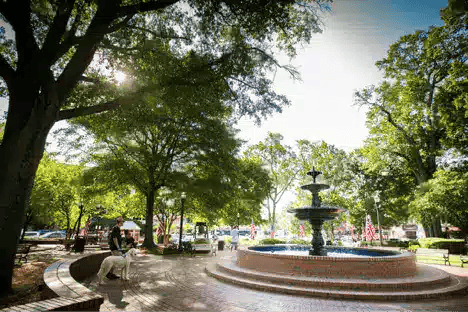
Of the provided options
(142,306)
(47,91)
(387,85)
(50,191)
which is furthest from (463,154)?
(50,191)

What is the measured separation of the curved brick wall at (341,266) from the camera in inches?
331

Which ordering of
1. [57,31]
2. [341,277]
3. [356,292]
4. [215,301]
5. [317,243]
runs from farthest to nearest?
1. [317,243]
2. [341,277]
3. [57,31]
4. [356,292]
5. [215,301]

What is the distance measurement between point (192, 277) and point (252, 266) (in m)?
2.27

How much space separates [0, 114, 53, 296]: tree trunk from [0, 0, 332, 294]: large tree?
19mm

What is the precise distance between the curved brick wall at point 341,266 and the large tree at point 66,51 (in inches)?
276

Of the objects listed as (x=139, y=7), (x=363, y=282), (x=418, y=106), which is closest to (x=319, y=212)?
(x=363, y=282)

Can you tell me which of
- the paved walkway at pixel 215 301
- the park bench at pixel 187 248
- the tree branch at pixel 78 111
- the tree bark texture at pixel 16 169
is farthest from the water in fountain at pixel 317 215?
the tree bark texture at pixel 16 169

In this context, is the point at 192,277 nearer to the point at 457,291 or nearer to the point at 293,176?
the point at 457,291

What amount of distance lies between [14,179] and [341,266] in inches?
378

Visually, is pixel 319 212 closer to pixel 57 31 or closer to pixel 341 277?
pixel 341 277

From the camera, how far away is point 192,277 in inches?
378

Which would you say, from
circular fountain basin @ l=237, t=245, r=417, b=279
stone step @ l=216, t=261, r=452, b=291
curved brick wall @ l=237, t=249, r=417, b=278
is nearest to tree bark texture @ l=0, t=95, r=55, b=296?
stone step @ l=216, t=261, r=452, b=291

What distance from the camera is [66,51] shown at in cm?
821

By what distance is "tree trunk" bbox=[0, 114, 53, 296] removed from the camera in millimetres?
6211
